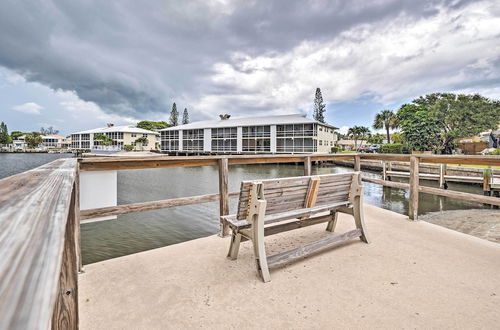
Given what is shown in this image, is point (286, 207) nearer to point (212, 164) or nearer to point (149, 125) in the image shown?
point (212, 164)

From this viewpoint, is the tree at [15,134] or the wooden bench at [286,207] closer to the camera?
the wooden bench at [286,207]

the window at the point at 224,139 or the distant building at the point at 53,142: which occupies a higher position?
the distant building at the point at 53,142

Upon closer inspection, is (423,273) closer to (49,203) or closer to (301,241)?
(301,241)

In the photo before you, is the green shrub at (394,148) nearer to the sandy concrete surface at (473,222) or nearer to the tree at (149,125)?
the sandy concrete surface at (473,222)

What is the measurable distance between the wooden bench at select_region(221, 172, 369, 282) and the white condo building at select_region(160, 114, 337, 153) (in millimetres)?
32668

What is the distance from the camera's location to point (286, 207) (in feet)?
9.18

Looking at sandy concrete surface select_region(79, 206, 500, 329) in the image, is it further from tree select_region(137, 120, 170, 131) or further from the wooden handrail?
tree select_region(137, 120, 170, 131)

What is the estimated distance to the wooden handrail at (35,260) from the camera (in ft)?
1.02

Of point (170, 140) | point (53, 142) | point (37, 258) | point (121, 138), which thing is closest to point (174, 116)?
point (121, 138)

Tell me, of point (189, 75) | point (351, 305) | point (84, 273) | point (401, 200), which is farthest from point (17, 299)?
point (189, 75)

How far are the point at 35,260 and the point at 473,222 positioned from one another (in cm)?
1050

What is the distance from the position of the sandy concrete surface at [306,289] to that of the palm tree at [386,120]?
194ft

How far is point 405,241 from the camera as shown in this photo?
3502mm

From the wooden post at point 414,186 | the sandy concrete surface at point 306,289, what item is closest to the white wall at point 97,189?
the sandy concrete surface at point 306,289
